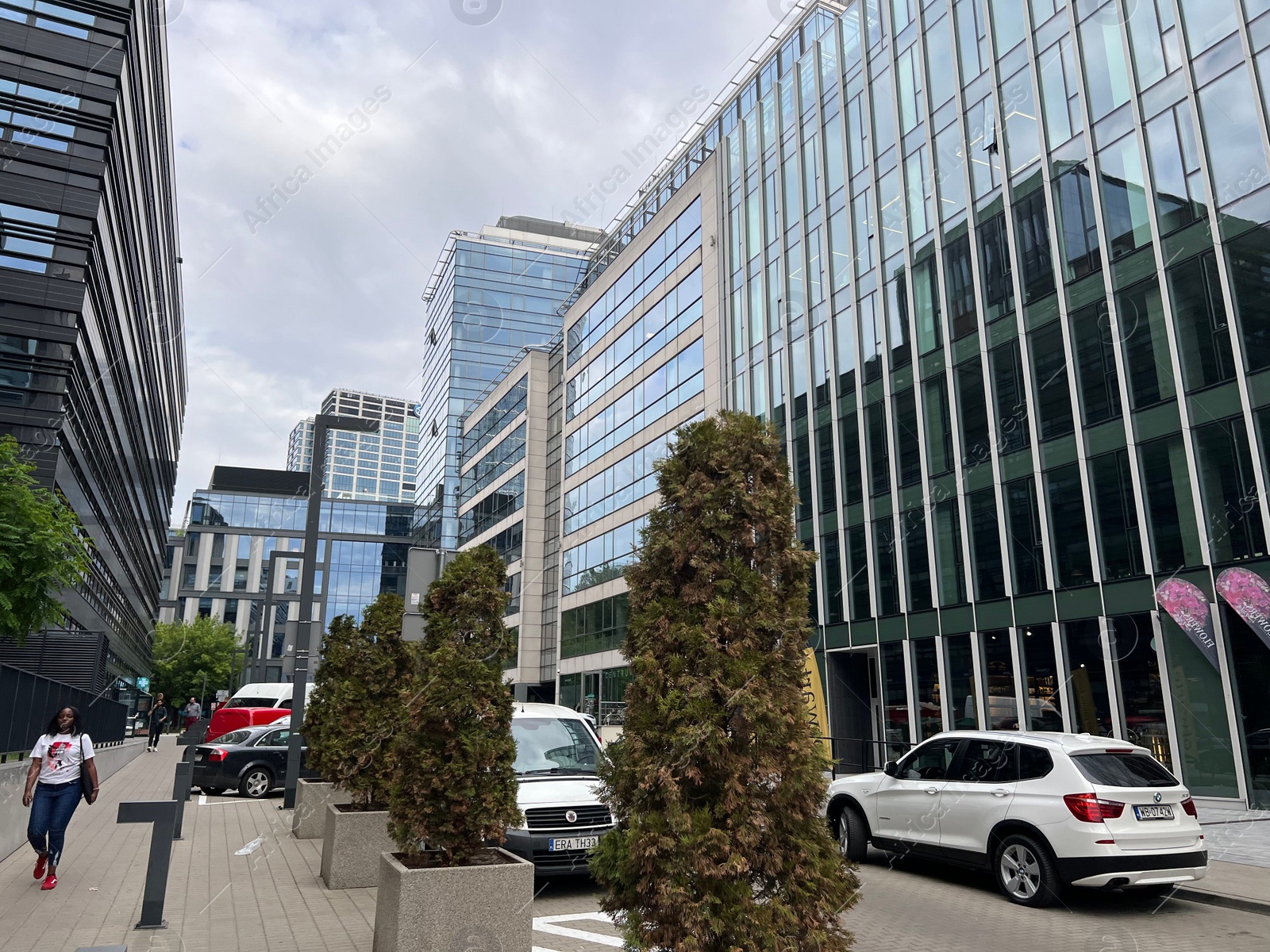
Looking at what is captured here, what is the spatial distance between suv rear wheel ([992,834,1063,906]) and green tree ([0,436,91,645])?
15.2 m

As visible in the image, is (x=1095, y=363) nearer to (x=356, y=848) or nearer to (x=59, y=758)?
(x=356, y=848)

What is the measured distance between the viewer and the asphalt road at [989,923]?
24.8ft

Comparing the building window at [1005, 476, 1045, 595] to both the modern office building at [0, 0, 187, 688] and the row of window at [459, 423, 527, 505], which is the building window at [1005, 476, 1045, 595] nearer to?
the modern office building at [0, 0, 187, 688]

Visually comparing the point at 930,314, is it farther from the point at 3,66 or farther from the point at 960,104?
the point at 3,66

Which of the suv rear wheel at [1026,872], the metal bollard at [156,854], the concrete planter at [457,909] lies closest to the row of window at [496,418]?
the suv rear wheel at [1026,872]

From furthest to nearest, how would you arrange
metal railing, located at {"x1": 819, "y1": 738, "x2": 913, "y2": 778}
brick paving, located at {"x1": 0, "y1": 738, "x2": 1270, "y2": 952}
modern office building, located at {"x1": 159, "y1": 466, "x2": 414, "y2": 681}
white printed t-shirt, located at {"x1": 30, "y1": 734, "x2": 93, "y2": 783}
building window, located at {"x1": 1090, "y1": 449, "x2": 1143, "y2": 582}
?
modern office building, located at {"x1": 159, "y1": 466, "x2": 414, "y2": 681}
metal railing, located at {"x1": 819, "y1": 738, "x2": 913, "y2": 778}
building window, located at {"x1": 1090, "y1": 449, "x2": 1143, "y2": 582}
white printed t-shirt, located at {"x1": 30, "y1": 734, "x2": 93, "y2": 783}
brick paving, located at {"x1": 0, "y1": 738, "x2": 1270, "y2": 952}

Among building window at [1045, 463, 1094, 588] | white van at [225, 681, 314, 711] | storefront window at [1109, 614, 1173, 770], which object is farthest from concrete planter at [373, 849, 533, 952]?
white van at [225, 681, 314, 711]

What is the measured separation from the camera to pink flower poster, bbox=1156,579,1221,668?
17.8m

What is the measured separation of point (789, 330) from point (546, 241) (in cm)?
5811

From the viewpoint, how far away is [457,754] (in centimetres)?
695

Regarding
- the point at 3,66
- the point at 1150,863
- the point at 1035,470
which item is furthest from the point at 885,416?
the point at 3,66

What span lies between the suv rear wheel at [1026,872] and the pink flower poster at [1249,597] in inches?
410

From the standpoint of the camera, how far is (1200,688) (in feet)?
59.3

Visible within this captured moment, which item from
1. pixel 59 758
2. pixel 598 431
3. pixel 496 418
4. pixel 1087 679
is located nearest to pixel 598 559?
pixel 598 431
